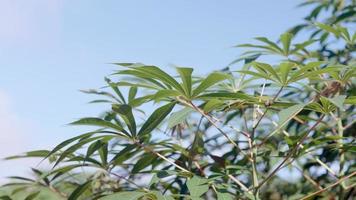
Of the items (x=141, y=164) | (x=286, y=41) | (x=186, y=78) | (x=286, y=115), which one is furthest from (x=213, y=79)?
(x=286, y=41)

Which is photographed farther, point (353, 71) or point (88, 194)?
point (88, 194)

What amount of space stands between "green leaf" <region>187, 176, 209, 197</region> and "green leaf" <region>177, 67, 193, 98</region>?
0.19 m

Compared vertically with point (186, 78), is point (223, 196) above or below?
below

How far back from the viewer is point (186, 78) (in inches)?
44.7

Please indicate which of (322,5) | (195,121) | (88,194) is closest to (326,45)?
(322,5)

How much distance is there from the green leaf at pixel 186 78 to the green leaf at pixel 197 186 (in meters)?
0.19

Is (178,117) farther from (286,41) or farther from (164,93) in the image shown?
(286,41)

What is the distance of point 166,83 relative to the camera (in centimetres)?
115

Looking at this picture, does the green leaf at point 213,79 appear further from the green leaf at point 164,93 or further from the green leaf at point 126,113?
the green leaf at point 126,113

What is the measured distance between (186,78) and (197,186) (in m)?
0.23

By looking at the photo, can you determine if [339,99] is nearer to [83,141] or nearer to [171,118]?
[171,118]

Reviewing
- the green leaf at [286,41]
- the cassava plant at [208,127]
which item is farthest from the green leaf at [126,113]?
the green leaf at [286,41]

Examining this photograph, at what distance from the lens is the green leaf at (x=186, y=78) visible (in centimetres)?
112

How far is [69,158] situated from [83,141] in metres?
0.24
